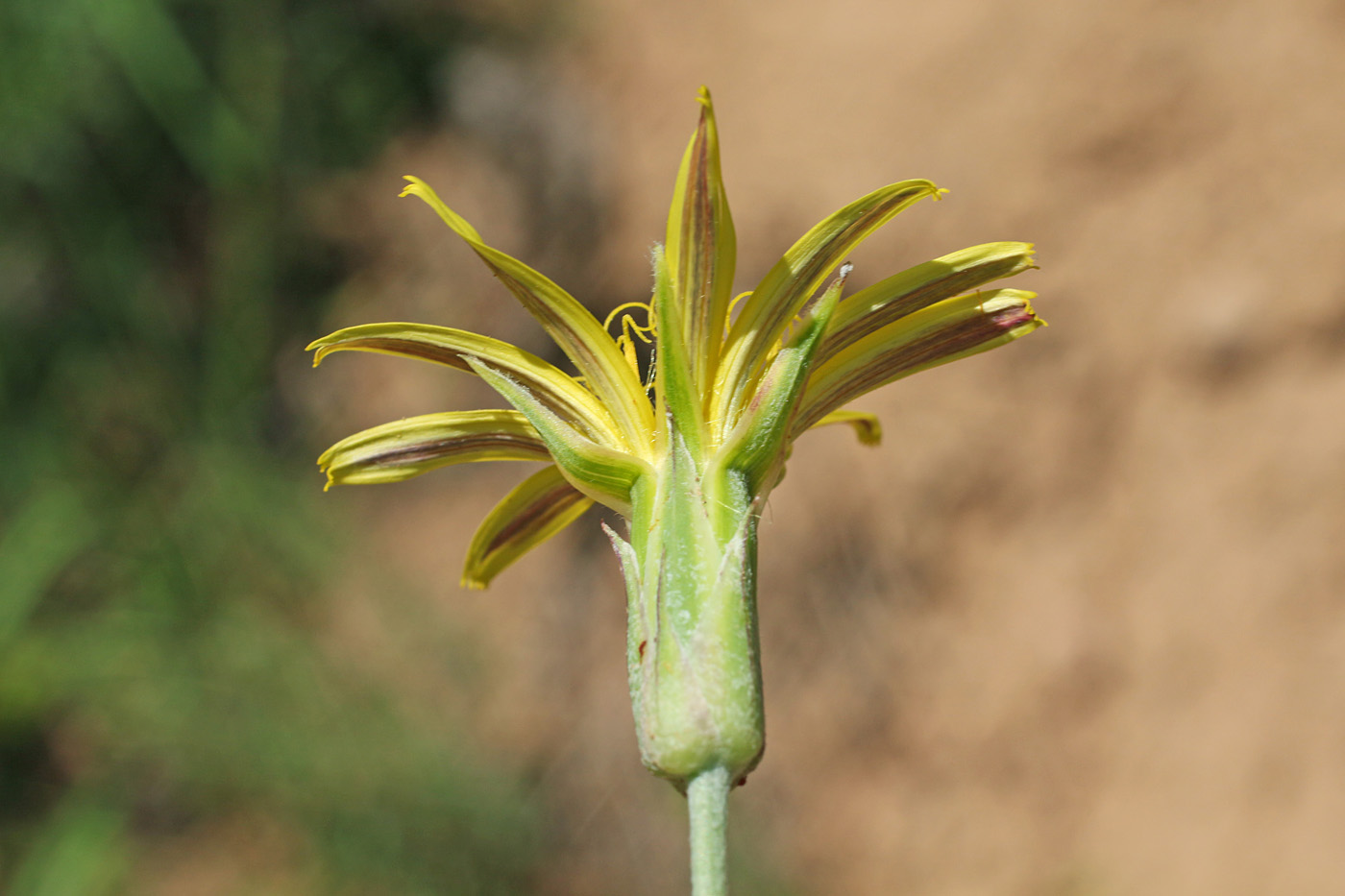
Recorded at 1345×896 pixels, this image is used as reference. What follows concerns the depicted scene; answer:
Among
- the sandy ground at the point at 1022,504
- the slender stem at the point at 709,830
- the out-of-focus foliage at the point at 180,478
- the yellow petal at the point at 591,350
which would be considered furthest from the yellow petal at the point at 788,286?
the out-of-focus foliage at the point at 180,478

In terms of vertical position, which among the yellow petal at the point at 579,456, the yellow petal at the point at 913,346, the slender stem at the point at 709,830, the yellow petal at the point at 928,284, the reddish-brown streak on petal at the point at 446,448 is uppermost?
the yellow petal at the point at 928,284

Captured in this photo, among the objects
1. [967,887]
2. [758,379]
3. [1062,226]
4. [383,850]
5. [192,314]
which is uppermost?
[192,314]

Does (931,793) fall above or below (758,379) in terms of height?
below

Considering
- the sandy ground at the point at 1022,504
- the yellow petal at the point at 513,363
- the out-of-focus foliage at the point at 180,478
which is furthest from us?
the out-of-focus foliage at the point at 180,478

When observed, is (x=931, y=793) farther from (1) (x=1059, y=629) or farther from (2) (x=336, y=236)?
(2) (x=336, y=236)

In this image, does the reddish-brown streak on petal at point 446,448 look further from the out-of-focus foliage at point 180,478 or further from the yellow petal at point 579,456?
the out-of-focus foliage at point 180,478

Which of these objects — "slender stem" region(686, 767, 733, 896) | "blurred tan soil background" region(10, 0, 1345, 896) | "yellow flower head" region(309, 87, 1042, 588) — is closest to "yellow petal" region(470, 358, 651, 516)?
"yellow flower head" region(309, 87, 1042, 588)

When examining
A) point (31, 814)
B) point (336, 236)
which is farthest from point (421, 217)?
point (31, 814)
